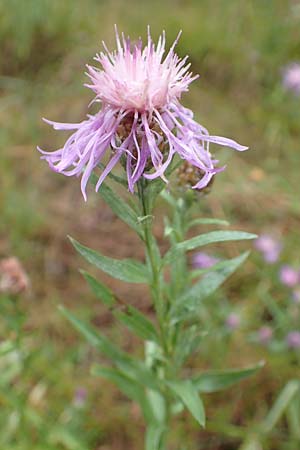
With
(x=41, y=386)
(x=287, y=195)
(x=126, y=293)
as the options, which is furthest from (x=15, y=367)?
(x=287, y=195)

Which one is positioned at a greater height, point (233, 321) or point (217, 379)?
point (217, 379)

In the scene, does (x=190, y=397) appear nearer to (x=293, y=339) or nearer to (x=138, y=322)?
(x=138, y=322)

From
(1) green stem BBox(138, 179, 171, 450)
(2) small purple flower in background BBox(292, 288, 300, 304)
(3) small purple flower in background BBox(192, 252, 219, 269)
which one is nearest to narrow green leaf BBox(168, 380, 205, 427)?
(1) green stem BBox(138, 179, 171, 450)

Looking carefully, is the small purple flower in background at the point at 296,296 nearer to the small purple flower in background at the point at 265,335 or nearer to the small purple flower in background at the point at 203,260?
the small purple flower in background at the point at 265,335

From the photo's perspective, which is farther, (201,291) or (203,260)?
(203,260)

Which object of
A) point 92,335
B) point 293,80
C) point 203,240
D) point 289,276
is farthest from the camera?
point 293,80

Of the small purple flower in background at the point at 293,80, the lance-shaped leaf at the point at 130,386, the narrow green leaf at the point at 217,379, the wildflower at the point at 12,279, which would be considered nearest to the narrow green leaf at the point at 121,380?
the lance-shaped leaf at the point at 130,386

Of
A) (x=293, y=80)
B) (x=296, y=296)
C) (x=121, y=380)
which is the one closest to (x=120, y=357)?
(x=121, y=380)
